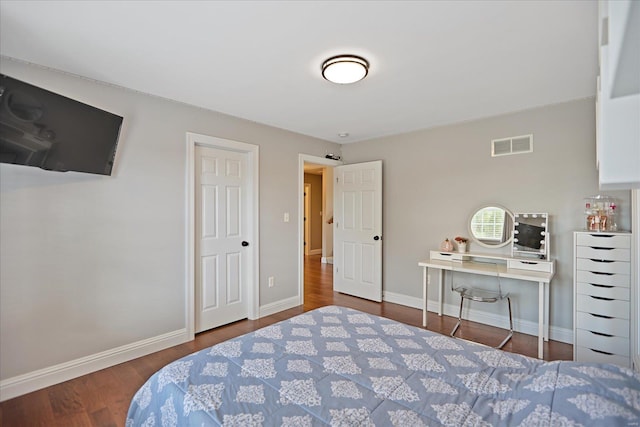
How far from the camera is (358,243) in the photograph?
4562 millimetres

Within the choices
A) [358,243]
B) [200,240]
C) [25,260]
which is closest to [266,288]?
[200,240]

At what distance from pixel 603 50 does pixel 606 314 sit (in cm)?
285

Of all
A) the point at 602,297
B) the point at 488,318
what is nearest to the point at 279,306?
the point at 488,318

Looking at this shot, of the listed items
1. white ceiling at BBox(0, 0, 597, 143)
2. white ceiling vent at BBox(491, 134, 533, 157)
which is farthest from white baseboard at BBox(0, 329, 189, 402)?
white ceiling vent at BBox(491, 134, 533, 157)

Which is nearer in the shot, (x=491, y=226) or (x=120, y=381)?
(x=120, y=381)

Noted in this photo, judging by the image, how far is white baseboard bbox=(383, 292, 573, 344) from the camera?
9.99 ft

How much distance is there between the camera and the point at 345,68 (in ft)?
7.14

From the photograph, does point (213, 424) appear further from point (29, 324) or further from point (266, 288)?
point (266, 288)

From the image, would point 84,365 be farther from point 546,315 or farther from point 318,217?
point 318,217

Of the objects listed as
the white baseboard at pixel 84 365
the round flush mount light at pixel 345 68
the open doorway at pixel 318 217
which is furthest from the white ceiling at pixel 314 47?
the open doorway at pixel 318 217

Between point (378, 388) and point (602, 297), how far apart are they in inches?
92.7

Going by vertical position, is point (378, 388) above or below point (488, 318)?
above

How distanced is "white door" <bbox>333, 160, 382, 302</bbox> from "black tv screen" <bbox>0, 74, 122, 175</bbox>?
3017 mm

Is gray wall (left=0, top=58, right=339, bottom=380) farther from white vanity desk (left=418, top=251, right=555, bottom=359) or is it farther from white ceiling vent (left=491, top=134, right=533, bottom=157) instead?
white ceiling vent (left=491, top=134, right=533, bottom=157)
